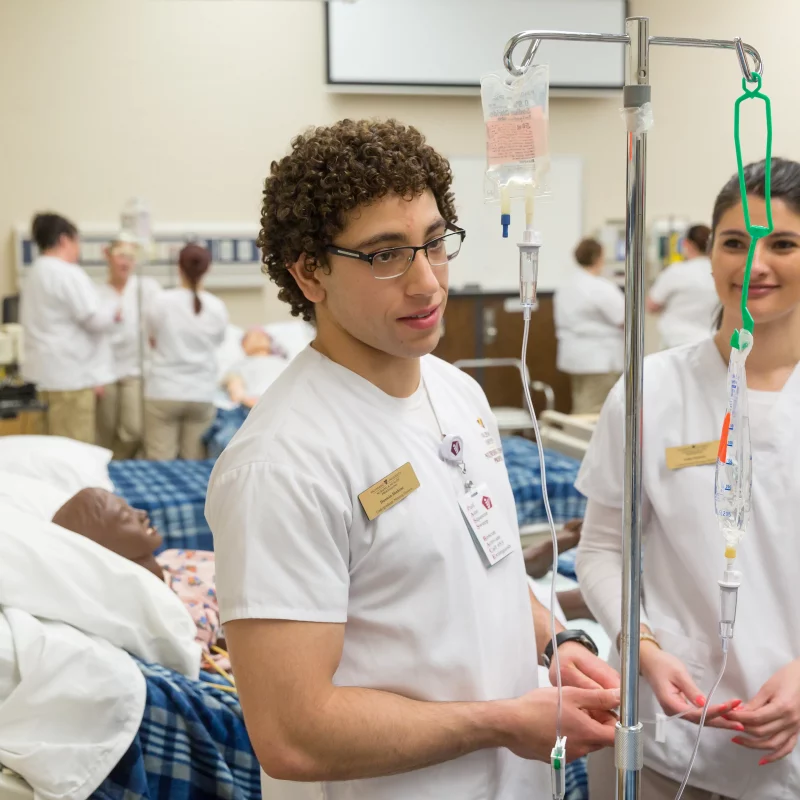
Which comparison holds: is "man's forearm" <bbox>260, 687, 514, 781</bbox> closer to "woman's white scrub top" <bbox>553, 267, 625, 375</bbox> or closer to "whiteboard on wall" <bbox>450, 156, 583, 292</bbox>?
"woman's white scrub top" <bbox>553, 267, 625, 375</bbox>

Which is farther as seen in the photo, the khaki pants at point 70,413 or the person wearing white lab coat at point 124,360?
the person wearing white lab coat at point 124,360

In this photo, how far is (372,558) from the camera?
1063mm

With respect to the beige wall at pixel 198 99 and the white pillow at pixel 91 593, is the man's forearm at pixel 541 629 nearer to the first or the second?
the white pillow at pixel 91 593

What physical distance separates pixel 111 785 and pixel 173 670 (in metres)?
0.29

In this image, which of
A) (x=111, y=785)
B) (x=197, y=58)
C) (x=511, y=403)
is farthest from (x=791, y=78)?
(x=111, y=785)

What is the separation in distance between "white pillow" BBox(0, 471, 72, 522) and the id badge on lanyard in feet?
5.30

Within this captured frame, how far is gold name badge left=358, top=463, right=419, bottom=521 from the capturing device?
1.06 meters

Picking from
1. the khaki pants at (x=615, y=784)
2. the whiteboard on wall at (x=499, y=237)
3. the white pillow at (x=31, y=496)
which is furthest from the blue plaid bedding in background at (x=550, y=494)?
the whiteboard on wall at (x=499, y=237)

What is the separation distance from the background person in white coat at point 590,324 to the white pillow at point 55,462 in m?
3.63

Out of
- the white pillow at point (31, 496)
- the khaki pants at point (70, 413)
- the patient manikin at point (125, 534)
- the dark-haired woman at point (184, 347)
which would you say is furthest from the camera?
the khaki pants at point (70, 413)

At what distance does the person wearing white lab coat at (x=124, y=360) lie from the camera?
5.38 meters

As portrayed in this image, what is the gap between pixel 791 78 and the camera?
6406 mm

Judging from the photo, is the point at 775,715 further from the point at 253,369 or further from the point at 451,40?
the point at 451,40

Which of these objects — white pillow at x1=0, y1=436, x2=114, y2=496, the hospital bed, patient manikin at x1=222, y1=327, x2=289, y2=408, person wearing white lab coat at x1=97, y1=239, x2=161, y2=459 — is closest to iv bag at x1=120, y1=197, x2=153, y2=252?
person wearing white lab coat at x1=97, y1=239, x2=161, y2=459
